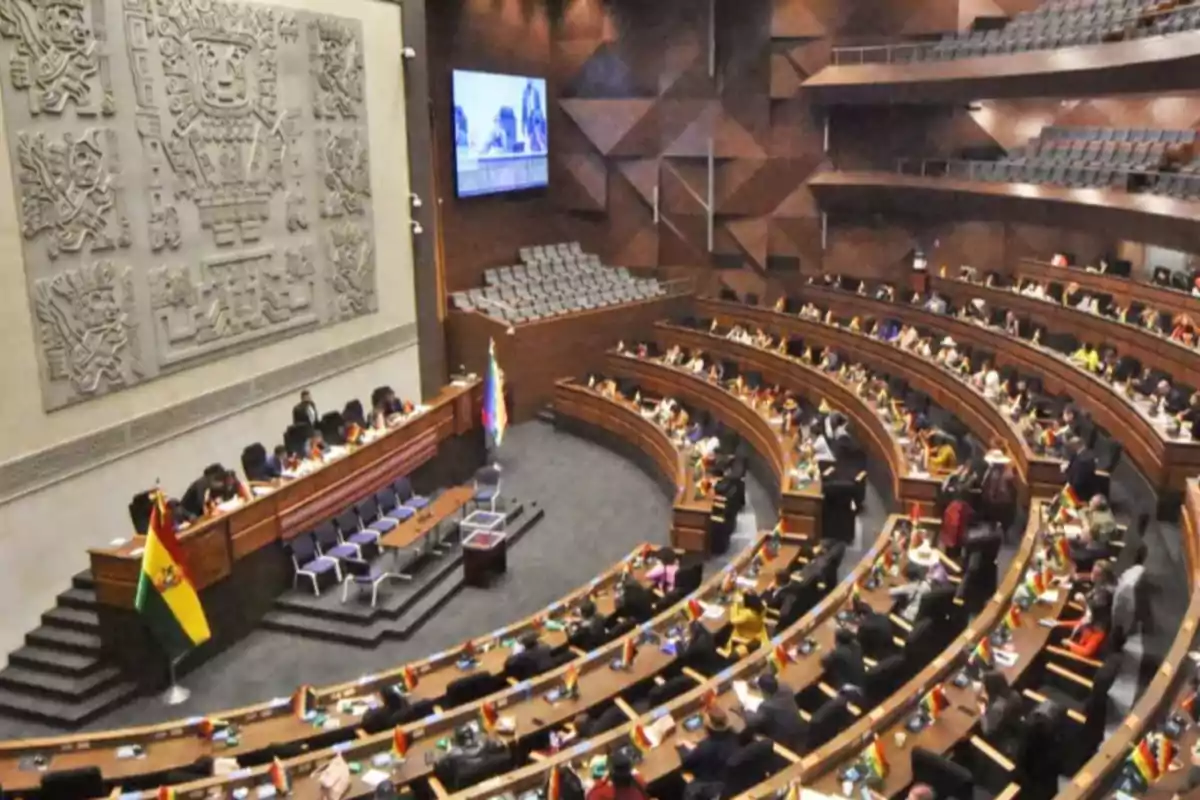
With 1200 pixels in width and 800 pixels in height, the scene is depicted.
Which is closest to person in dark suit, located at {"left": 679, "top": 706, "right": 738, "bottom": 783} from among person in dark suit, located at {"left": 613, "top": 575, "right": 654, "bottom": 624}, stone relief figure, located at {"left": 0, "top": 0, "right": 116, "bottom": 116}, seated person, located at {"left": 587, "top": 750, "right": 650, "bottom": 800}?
seated person, located at {"left": 587, "top": 750, "right": 650, "bottom": 800}

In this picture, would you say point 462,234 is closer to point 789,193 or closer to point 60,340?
point 789,193

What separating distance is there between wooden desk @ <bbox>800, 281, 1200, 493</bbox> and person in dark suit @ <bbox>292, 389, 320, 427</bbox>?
8.22 m

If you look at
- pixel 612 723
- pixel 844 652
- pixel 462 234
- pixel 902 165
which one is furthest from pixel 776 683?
pixel 902 165

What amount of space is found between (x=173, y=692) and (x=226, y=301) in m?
4.38

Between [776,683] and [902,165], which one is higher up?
[902,165]

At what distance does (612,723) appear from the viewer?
22.5 ft

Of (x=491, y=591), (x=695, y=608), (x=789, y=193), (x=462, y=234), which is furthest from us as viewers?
(x=789, y=193)

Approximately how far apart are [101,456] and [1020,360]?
10.2 metres

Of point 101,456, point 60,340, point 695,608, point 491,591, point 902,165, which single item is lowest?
point 491,591

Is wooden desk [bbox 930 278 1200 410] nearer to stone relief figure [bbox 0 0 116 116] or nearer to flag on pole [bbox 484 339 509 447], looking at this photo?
flag on pole [bbox 484 339 509 447]

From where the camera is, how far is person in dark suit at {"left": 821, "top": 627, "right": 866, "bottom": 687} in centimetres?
698

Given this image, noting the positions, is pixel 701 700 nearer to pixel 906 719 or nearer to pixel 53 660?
pixel 906 719

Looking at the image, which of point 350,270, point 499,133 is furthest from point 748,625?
point 499,133

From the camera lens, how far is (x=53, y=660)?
29.2 ft
